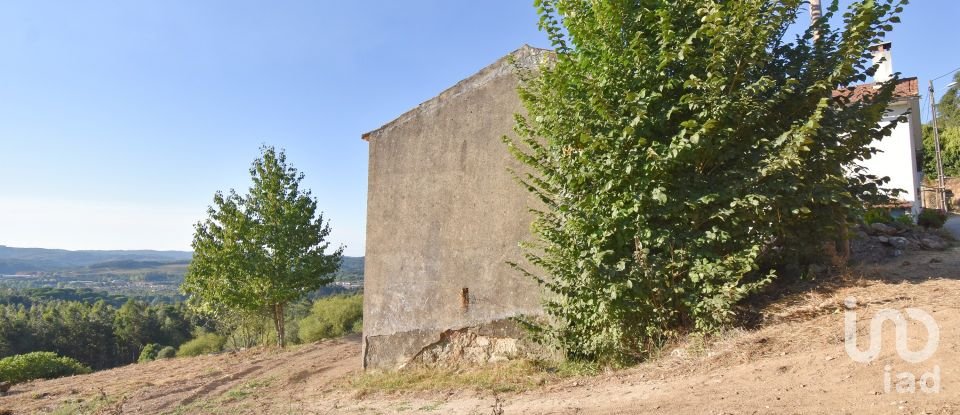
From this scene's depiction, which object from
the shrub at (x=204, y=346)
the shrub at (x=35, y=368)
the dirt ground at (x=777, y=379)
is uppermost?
the dirt ground at (x=777, y=379)

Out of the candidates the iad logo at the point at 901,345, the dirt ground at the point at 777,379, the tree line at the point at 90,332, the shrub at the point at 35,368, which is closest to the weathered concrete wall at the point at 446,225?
the dirt ground at the point at 777,379

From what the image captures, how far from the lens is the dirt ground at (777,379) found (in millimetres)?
3994

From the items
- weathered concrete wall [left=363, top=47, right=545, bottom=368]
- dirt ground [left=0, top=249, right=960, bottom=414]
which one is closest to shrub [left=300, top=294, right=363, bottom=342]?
dirt ground [left=0, top=249, right=960, bottom=414]

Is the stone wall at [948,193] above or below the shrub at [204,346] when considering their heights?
above

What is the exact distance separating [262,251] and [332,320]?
9691 millimetres

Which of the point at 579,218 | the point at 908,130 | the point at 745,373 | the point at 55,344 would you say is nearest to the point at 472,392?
the point at 579,218

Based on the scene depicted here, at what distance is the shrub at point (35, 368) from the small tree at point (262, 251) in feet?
19.8

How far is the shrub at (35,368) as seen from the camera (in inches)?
700

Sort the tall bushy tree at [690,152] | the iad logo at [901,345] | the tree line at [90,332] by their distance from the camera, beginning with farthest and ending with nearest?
the tree line at [90,332] < the tall bushy tree at [690,152] < the iad logo at [901,345]

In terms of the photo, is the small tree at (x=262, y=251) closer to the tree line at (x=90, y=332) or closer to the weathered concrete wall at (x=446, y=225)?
the weathered concrete wall at (x=446, y=225)

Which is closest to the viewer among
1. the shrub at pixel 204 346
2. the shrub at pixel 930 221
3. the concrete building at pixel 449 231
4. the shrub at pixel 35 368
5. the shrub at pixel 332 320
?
the concrete building at pixel 449 231

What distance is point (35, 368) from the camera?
756 inches

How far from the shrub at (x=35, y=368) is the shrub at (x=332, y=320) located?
30.2 feet

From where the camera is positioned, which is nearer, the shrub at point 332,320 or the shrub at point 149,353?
the shrub at point 332,320
